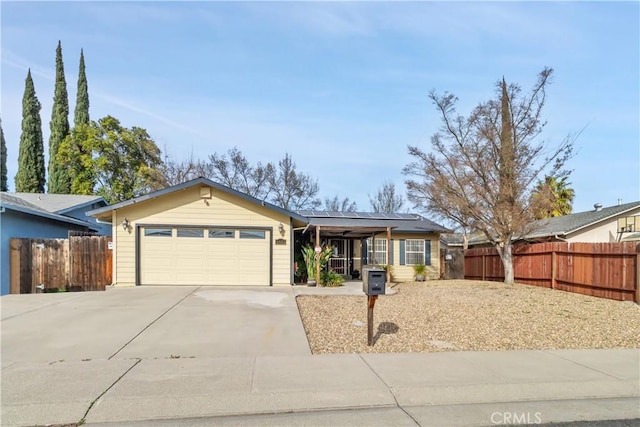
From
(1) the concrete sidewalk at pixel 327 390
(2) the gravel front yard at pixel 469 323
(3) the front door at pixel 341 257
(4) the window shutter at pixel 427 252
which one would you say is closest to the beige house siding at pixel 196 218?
(2) the gravel front yard at pixel 469 323

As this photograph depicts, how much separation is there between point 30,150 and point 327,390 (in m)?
32.8

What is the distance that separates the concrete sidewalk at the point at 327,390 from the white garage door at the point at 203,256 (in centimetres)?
869

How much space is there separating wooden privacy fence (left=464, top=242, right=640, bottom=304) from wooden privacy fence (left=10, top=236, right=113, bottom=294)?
15.8 meters

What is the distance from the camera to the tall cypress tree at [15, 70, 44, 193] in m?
29.5

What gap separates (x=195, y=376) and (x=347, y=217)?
14.3 m

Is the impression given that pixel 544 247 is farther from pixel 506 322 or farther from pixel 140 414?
pixel 140 414

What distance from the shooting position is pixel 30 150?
2952 centimetres

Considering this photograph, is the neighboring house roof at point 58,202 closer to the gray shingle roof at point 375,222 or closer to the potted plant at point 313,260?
the gray shingle roof at point 375,222

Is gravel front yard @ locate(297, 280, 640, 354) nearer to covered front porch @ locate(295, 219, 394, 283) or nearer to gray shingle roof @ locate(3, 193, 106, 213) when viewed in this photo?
covered front porch @ locate(295, 219, 394, 283)

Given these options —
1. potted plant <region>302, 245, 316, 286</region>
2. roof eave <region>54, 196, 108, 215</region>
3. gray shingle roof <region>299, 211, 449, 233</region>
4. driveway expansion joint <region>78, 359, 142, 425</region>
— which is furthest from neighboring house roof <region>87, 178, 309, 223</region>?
driveway expansion joint <region>78, 359, 142, 425</region>

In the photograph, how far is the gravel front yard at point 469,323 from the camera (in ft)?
24.0

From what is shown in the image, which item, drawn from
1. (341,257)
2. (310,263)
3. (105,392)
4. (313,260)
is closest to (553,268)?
(313,260)

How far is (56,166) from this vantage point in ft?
95.9

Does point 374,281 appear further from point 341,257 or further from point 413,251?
point 341,257
